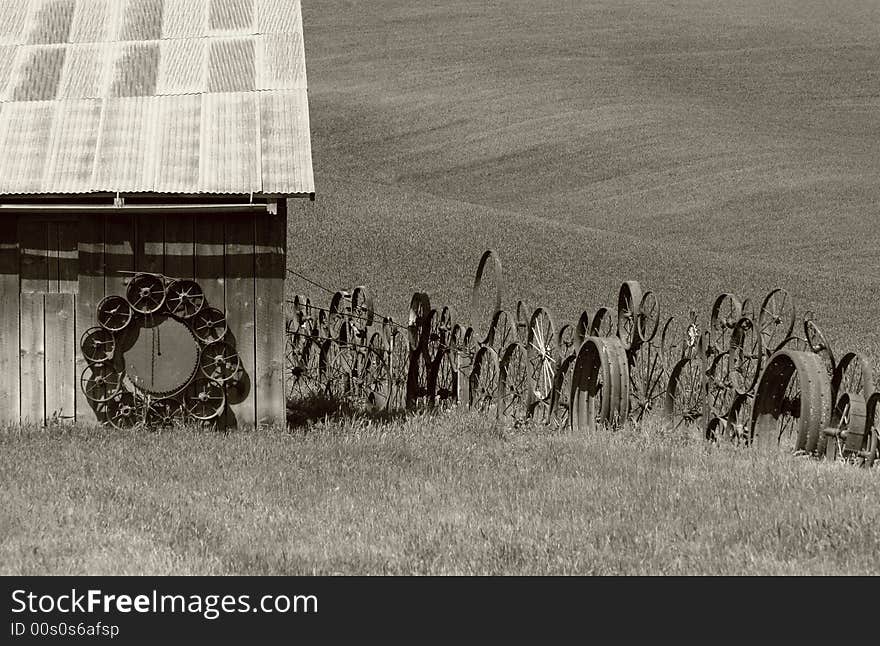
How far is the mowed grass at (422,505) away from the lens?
23.5 ft

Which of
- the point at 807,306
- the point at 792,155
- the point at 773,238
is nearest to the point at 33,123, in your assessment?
the point at 807,306

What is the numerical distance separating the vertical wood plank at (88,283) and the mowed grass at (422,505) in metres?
Result: 0.62

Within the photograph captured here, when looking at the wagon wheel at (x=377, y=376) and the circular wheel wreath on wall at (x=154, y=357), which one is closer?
the circular wheel wreath on wall at (x=154, y=357)

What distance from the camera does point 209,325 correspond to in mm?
11953

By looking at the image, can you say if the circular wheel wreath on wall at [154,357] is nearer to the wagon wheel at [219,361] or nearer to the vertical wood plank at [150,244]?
the wagon wheel at [219,361]

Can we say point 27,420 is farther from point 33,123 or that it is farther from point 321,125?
point 321,125

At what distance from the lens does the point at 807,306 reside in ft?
96.4

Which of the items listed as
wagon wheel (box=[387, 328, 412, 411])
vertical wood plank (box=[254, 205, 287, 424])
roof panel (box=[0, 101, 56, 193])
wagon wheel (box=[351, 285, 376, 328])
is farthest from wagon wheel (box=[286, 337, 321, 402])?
roof panel (box=[0, 101, 56, 193])

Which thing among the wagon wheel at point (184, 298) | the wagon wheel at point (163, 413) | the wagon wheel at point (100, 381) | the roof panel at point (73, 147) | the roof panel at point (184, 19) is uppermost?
the roof panel at point (184, 19)

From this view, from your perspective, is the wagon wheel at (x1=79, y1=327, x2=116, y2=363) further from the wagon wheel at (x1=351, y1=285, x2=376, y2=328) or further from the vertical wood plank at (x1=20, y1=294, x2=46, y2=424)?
the wagon wheel at (x1=351, y1=285, x2=376, y2=328)

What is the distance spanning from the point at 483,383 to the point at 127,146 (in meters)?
4.45

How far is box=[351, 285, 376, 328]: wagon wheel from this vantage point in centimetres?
1526

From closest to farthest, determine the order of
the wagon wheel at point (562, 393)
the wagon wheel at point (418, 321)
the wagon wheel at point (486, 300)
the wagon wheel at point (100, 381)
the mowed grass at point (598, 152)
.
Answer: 1. the wagon wheel at point (100, 381)
2. the wagon wheel at point (562, 393)
3. the wagon wheel at point (486, 300)
4. the wagon wheel at point (418, 321)
5. the mowed grass at point (598, 152)

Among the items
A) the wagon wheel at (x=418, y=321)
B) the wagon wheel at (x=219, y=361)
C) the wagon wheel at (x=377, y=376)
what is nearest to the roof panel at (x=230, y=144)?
the wagon wheel at (x=219, y=361)
